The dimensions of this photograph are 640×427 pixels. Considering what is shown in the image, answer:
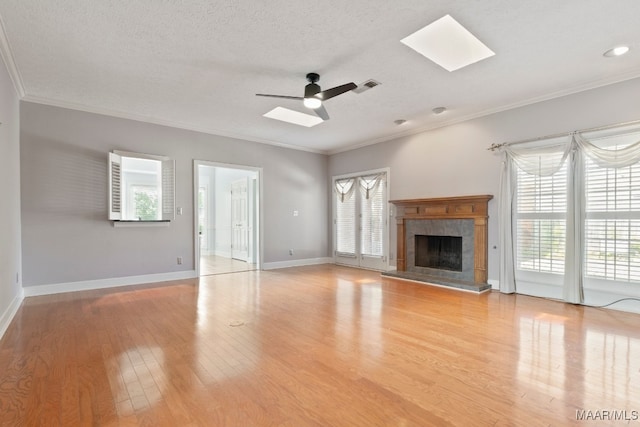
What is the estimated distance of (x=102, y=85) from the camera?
4.12 m

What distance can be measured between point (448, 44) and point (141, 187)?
5063mm

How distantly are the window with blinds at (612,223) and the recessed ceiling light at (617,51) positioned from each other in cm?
116

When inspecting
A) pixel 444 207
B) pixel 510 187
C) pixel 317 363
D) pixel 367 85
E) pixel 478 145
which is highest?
pixel 367 85

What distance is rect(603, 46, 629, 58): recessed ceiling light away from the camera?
323 centimetres

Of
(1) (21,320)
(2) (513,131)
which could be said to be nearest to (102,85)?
(1) (21,320)

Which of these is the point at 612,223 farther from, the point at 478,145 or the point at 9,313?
the point at 9,313

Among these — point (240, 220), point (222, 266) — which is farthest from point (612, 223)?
point (240, 220)

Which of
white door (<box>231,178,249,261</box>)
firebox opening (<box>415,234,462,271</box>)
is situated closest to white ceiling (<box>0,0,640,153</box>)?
firebox opening (<box>415,234,462,271</box>)

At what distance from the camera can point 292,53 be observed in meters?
3.31

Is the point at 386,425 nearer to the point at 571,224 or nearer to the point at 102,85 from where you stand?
the point at 571,224

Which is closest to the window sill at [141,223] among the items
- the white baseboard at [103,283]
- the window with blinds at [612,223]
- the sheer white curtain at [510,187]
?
the white baseboard at [103,283]

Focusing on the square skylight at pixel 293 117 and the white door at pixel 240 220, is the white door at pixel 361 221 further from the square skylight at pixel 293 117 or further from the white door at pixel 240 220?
the white door at pixel 240 220

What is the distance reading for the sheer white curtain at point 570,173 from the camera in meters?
3.91

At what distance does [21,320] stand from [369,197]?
582cm
